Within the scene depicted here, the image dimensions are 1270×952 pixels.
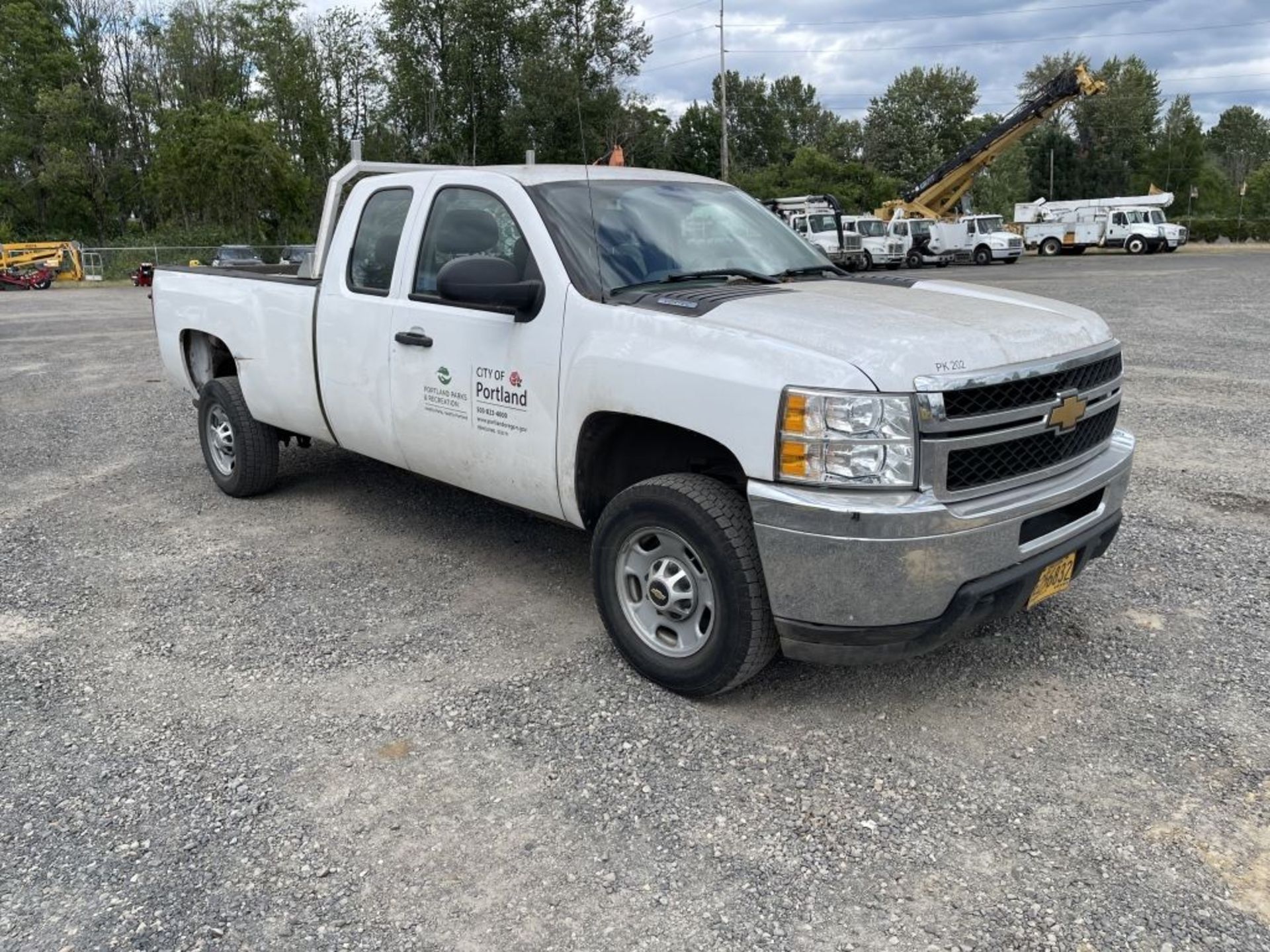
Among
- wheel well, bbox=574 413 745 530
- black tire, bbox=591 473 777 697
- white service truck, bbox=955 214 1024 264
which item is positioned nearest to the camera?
black tire, bbox=591 473 777 697

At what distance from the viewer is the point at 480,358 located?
4359 millimetres

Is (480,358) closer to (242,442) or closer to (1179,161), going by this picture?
(242,442)

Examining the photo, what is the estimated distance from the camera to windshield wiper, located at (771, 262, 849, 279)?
4.57m

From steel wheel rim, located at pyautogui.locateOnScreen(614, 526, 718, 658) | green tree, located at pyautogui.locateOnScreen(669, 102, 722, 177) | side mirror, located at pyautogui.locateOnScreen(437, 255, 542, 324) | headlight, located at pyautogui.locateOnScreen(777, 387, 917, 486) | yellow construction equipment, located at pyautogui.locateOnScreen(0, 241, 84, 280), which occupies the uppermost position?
green tree, located at pyautogui.locateOnScreen(669, 102, 722, 177)

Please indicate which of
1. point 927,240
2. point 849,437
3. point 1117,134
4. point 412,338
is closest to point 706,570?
point 849,437

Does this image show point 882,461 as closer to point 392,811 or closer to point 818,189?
point 392,811

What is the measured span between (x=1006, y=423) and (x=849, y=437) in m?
0.60

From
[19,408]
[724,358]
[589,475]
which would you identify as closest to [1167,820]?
[724,358]

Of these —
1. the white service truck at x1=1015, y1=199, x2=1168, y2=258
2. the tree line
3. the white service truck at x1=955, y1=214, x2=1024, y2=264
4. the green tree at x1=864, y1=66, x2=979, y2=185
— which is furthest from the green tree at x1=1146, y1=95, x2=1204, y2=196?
the white service truck at x1=955, y1=214, x2=1024, y2=264

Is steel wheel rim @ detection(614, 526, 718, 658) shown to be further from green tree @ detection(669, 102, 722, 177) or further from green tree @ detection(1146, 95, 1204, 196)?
green tree @ detection(1146, 95, 1204, 196)

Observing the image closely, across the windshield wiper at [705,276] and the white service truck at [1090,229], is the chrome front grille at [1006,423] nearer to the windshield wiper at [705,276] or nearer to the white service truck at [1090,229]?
the windshield wiper at [705,276]

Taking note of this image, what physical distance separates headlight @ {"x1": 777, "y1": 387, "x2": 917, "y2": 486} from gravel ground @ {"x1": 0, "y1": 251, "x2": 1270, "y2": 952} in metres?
0.97

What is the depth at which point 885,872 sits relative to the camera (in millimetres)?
2805

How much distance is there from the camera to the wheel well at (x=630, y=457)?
3.82 metres
